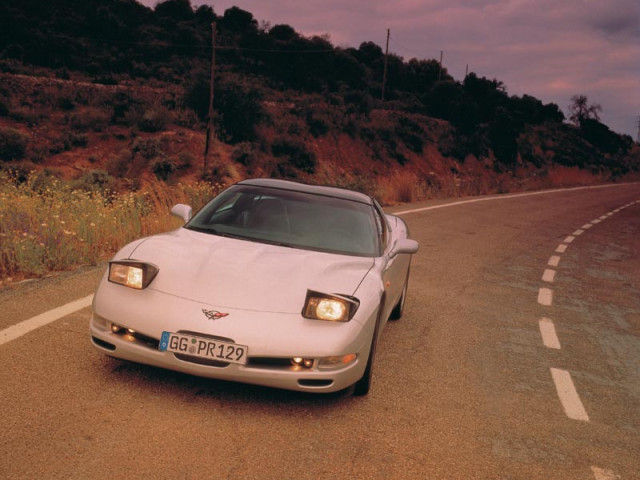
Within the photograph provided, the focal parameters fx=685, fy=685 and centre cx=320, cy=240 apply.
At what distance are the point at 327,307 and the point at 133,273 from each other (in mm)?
1258

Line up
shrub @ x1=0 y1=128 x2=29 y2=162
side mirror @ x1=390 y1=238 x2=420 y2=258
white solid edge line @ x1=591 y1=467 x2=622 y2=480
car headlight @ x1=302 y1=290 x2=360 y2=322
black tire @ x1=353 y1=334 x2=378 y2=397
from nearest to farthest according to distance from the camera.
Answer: white solid edge line @ x1=591 y1=467 x2=622 y2=480
car headlight @ x1=302 y1=290 x2=360 y2=322
black tire @ x1=353 y1=334 x2=378 y2=397
side mirror @ x1=390 y1=238 x2=420 y2=258
shrub @ x1=0 y1=128 x2=29 y2=162

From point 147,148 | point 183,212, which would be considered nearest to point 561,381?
point 183,212

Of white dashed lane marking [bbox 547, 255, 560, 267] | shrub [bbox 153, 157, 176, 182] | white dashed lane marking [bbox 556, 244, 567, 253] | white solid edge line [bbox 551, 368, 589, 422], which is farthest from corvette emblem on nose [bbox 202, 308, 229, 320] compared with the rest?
shrub [bbox 153, 157, 176, 182]

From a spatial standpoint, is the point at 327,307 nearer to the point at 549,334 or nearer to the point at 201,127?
the point at 549,334

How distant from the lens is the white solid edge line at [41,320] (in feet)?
16.9

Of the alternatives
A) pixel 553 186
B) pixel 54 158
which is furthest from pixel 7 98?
pixel 553 186

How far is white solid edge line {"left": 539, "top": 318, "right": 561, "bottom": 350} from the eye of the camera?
6.45 metres

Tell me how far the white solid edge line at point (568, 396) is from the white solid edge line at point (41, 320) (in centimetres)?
403

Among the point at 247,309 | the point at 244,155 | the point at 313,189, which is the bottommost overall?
the point at 244,155

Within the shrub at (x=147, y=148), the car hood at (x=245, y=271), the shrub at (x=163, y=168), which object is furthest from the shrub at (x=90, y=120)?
the car hood at (x=245, y=271)

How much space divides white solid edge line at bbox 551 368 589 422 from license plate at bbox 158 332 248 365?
234 centimetres

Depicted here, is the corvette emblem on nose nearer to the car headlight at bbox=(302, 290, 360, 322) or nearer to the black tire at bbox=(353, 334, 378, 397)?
the car headlight at bbox=(302, 290, 360, 322)

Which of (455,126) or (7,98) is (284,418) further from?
(455,126)

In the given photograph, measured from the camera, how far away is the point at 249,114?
115 ft
